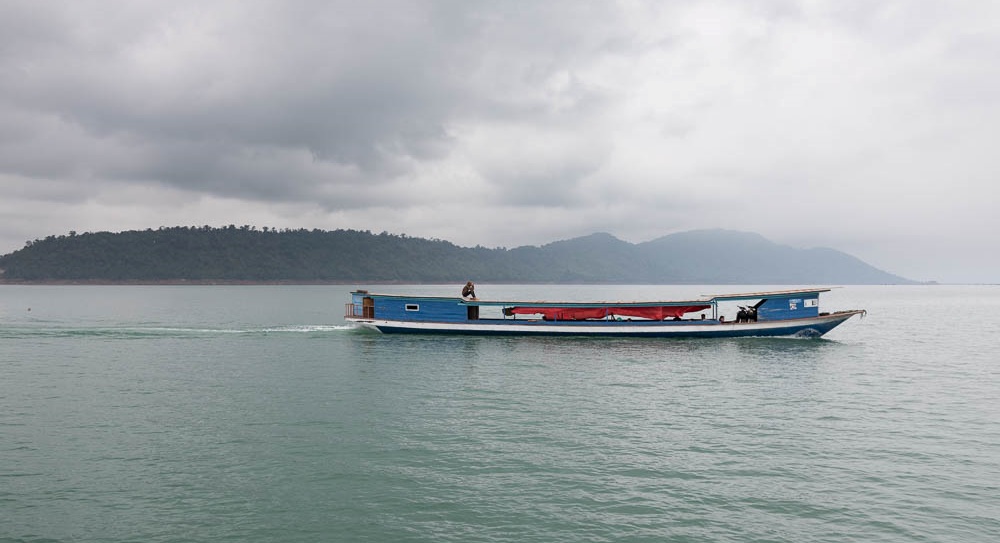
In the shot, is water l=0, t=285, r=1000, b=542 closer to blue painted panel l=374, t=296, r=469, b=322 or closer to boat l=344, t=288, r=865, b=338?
boat l=344, t=288, r=865, b=338

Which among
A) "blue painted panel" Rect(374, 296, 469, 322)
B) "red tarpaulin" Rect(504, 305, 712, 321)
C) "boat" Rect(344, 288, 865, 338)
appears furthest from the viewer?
"blue painted panel" Rect(374, 296, 469, 322)

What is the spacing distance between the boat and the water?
13.5m

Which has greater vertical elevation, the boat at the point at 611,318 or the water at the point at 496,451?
the boat at the point at 611,318

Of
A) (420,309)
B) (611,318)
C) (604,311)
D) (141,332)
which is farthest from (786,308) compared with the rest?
(141,332)

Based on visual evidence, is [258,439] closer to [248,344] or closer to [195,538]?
[195,538]

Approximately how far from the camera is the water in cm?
1487

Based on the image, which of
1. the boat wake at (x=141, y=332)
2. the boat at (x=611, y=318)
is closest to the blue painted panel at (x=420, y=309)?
the boat at (x=611, y=318)

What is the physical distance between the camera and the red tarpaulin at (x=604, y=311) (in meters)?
56.2

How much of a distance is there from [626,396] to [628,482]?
504 inches

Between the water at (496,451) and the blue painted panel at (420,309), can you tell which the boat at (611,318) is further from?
the water at (496,451)

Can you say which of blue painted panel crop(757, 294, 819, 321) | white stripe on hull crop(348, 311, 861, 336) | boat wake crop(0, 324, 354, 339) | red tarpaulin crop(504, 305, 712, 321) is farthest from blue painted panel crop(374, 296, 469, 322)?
blue painted panel crop(757, 294, 819, 321)

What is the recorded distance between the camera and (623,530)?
47.2 ft

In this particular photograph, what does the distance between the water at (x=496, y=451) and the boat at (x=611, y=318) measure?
44.3 ft

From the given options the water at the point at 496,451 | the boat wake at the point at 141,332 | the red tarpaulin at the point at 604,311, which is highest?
the red tarpaulin at the point at 604,311
